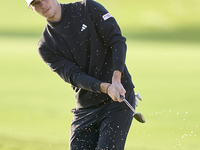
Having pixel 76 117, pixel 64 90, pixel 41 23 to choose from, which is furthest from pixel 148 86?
pixel 41 23

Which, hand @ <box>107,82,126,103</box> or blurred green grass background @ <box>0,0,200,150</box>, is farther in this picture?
→ blurred green grass background @ <box>0,0,200,150</box>

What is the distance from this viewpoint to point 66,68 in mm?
3000

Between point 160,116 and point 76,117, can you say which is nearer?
point 76,117

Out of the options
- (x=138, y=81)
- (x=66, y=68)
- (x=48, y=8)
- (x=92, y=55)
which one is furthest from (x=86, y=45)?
(x=138, y=81)

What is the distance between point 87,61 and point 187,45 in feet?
35.7

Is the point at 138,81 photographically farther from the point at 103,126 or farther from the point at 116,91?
the point at 116,91

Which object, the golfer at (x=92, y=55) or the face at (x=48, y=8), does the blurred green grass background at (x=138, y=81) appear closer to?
the golfer at (x=92, y=55)

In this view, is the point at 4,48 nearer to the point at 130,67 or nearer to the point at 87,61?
the point at 130,67

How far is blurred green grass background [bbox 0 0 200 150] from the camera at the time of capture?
5.62 m

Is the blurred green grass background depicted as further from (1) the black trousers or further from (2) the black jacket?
(2) the black jacket

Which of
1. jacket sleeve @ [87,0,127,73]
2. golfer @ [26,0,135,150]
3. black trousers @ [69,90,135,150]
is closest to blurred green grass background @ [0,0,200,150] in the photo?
black trousers @ [69,90,135,150]

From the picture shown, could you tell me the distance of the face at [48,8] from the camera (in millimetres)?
2879

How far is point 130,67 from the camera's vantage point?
396 inches

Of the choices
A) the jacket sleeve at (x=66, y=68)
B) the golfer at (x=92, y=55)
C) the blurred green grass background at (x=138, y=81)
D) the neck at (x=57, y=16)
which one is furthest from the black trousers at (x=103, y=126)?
the blurred green grass background at (x=138, y=81)
